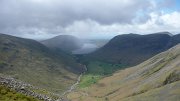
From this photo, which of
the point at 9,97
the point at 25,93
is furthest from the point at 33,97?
the point at 9,97

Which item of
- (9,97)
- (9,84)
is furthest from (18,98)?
(9,84)

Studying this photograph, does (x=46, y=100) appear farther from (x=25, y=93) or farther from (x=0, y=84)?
(x=0, y=84)

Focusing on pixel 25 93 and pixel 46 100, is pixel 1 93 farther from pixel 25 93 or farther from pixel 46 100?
pixel 46 100

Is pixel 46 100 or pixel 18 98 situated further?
pixel 46 100

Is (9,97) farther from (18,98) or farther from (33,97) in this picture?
(33,97)

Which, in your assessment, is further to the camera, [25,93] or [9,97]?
[25,93]
